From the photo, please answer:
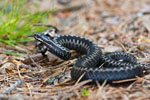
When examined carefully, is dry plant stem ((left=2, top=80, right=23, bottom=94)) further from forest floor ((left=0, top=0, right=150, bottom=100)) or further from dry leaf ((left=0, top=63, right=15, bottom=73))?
dry leaf ((left=0, top=63, right=15, bottom=73))

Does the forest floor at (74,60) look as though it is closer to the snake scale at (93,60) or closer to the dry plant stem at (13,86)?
the dry plant stem at (13,86)

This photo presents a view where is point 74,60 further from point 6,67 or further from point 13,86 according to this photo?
point 13,86

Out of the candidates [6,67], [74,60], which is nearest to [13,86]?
[6,67]

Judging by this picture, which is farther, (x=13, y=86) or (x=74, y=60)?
(x=74, y=60)

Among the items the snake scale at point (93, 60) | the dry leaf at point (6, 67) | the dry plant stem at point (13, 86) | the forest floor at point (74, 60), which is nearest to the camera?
the forest floor at point (74, 60)

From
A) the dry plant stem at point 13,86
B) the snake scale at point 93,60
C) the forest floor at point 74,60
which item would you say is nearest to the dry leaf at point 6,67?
the forest floor at point 74,60

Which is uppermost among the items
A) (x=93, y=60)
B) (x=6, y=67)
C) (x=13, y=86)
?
(x=6, y=67)
